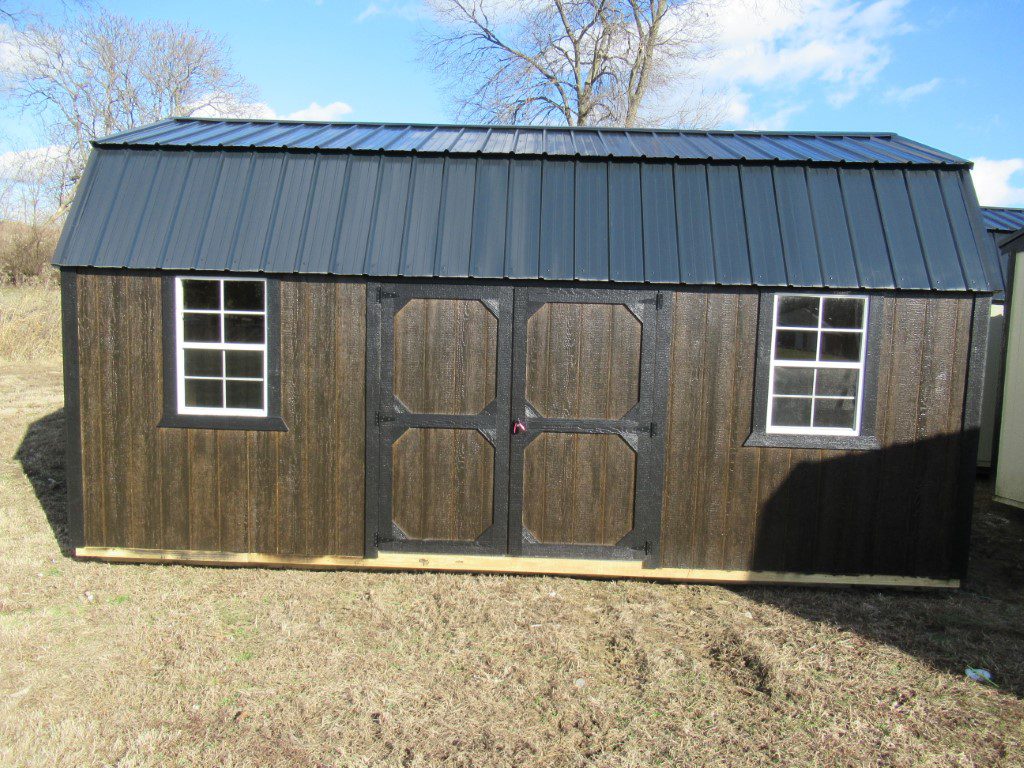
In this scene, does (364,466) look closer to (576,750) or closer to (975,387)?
(576,750)

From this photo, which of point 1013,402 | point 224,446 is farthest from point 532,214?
point 1013,402

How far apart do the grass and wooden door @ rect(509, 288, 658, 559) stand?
0.50 meters

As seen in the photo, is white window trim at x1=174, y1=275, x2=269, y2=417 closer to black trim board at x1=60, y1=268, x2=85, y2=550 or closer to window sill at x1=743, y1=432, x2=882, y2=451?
black trim board at x1=60, y1=268, x2=85, y2=550

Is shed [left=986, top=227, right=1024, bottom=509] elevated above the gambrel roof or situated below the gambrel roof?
below

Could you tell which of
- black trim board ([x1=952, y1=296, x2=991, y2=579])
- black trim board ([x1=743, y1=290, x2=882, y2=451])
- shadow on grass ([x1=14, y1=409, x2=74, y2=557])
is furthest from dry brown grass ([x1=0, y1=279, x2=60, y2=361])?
black trim board ([x1=952, y1=296, x2=991, y2=579])

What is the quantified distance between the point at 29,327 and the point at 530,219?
1348 cm

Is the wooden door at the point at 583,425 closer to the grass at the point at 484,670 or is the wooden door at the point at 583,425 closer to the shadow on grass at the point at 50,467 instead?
the grass at the point at 484,670

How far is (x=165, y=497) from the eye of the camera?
602 cm

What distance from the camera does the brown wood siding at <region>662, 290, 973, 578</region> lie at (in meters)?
5.77

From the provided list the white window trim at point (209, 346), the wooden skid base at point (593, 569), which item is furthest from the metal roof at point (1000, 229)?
the white window trim at point (209, 346)

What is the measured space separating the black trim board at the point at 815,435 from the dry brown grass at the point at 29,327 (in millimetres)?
14757

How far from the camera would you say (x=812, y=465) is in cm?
584

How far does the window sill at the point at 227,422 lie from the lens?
5934mm

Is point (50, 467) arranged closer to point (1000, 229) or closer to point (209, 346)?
point (209, 346)
